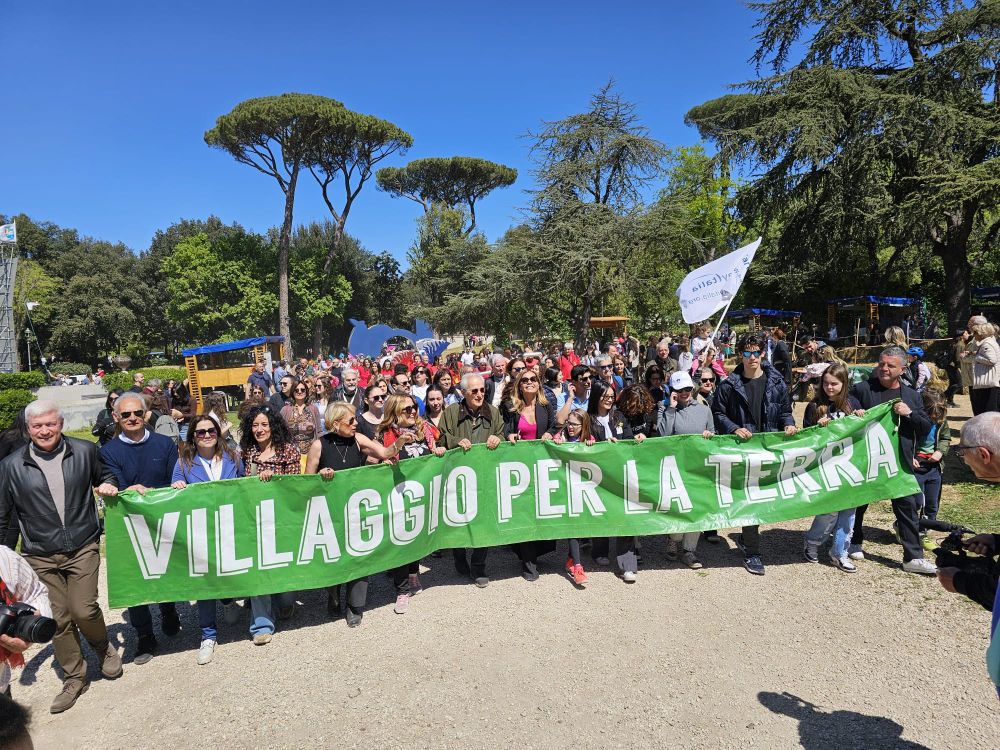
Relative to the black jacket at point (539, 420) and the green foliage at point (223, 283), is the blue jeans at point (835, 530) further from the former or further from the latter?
the green foliage at point (223, 283)

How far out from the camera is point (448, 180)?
52.0 metres

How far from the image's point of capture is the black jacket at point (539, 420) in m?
5.32

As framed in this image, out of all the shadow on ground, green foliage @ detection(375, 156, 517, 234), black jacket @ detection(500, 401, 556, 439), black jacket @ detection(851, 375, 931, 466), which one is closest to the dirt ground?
the shadow on ground

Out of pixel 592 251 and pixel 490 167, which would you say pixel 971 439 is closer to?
pixel 592 251

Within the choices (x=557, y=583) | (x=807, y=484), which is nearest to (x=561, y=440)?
(x=557, y=583)

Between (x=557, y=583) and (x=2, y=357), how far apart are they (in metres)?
35.2

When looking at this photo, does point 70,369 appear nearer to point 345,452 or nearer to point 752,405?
point 345,452

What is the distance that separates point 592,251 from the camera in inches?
810

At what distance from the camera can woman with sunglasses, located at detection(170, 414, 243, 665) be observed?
414cm

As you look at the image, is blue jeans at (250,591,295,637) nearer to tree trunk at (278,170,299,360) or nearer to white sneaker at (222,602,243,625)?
white sneaker at (222,602,243,625)

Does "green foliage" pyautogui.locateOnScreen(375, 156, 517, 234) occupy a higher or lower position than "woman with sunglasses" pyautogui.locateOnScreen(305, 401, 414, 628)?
higher

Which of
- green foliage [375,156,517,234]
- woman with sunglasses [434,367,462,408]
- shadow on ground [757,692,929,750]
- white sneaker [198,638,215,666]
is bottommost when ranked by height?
shadow on ground [757,692,929,750]

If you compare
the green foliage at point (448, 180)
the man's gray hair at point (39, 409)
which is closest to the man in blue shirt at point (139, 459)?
the man's gray hair at point (39, 409)

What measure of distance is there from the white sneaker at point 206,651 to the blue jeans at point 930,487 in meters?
6.08
